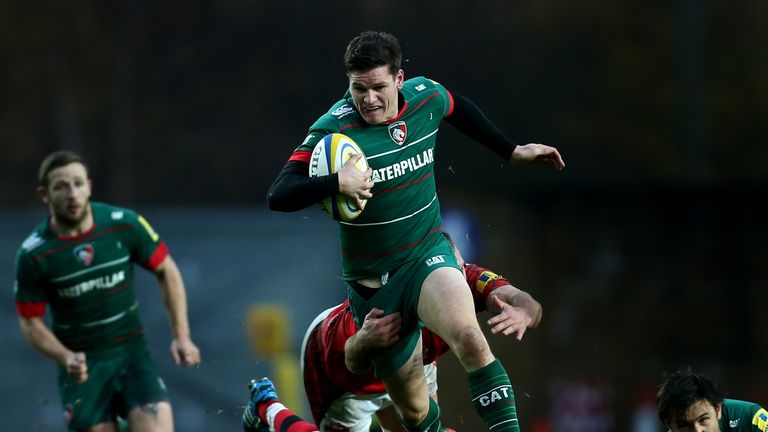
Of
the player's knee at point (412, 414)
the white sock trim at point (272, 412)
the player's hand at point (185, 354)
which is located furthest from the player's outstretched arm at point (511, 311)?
the player's hand at point (185, 354)

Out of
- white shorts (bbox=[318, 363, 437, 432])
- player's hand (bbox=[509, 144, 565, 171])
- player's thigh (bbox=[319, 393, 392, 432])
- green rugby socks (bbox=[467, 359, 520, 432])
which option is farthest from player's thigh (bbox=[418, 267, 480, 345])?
player's thigh (bbox=[319, 393, 392, 432])

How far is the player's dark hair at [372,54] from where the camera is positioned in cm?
756

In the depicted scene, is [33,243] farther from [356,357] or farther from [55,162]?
[356,357]

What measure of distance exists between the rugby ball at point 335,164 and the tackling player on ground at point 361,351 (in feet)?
1.95

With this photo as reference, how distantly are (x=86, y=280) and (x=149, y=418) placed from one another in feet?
3.16

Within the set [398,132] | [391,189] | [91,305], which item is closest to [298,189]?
[391,189]

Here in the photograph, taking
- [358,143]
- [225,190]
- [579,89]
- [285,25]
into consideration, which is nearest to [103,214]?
[358,143]

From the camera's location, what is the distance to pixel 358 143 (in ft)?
25.2

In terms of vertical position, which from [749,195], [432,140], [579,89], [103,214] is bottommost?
[749,195]

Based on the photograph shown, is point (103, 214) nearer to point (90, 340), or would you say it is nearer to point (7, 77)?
point (90, 340)

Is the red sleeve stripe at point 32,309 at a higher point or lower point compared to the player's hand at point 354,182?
lower

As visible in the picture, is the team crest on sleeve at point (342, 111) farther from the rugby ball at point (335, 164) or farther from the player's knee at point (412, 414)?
the player's knee at point (412, 414)

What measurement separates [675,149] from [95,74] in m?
6.55

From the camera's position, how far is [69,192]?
30.6ft
